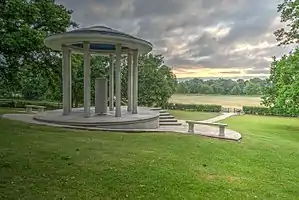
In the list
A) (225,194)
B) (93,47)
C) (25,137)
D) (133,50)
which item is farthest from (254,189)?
(93,47)

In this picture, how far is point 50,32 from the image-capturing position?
1839 cm

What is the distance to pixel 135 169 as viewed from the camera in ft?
20.2

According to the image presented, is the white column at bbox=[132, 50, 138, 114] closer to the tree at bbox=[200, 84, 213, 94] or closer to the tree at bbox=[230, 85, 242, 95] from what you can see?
Result: the tree at bbox=[200, 84, 213, 94]

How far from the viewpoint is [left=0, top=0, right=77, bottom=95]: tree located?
14.9m

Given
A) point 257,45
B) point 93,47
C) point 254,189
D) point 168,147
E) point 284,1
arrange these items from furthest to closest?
point 257,45, point 284,1, point 93,47, point 168,147, point 254,189

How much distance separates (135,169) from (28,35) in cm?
1235

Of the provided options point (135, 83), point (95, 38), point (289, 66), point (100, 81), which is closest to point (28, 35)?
point (100, 81)

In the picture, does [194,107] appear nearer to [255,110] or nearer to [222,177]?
[255,110]

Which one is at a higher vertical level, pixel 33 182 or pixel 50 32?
pixel 50 32

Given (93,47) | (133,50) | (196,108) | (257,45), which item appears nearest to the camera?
(133,50)

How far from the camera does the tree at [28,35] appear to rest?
14.9 metres

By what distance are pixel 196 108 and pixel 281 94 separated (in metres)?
18.0

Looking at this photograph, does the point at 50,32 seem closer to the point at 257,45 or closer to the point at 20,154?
the point at 20,154

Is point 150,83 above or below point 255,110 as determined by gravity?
above
